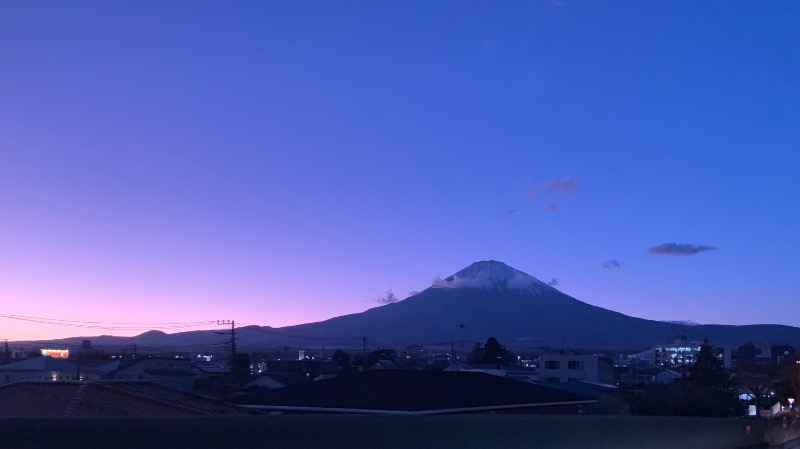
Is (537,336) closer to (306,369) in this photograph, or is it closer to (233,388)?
(306,369)

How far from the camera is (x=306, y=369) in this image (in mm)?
78750

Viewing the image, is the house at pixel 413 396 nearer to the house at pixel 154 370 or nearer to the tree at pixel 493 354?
the house at pixel 154 370

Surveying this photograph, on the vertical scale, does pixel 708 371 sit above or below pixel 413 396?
below

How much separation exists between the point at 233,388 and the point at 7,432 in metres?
51.5

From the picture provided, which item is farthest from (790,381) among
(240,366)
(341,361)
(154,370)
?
(240,366)

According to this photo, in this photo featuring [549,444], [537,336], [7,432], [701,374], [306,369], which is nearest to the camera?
[7,432]

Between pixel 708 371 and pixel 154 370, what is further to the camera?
pixel 154 370

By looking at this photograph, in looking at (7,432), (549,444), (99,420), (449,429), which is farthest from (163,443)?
(549,444)

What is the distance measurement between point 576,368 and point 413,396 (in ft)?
173

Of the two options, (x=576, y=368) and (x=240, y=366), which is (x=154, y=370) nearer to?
(x=240, y=366)

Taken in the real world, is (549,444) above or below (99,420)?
below

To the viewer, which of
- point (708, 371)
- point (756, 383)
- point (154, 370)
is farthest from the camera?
point (154, 370)

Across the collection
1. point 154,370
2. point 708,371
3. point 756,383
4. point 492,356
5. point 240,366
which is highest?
point 708,371

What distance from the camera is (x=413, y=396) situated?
1371 inches
